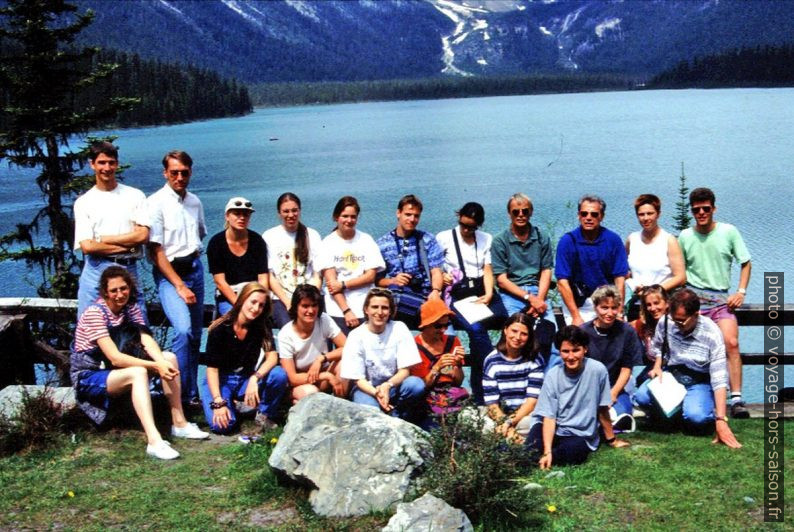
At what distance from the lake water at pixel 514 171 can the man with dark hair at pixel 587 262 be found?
12477 mm

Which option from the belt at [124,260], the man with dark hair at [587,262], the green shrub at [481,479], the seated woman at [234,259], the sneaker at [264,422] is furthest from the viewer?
the man with dark hair at [587,262]

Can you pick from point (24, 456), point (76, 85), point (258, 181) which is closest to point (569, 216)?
point (76, 85)

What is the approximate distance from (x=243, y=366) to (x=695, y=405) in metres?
3.51

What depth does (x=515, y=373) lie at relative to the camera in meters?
6.05

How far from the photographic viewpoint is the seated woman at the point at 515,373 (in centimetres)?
595

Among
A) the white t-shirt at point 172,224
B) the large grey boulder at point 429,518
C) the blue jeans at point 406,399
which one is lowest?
the large grey boulder at point 429,518

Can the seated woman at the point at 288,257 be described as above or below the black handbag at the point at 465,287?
above

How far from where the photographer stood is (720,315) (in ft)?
21.6

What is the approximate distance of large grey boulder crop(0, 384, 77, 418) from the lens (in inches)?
242

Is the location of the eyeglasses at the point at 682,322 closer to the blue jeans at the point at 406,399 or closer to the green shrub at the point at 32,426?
the blue jeans at the point at 406,399

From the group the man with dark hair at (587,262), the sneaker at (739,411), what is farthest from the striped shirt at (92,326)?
the sneaker at (739,411)

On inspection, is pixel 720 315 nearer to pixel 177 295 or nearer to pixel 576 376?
pixel 576 376

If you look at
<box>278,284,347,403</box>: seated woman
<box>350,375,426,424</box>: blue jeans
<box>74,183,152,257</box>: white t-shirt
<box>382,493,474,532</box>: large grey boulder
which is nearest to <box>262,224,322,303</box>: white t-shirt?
<box>278,284,347,403</box>: seated woman

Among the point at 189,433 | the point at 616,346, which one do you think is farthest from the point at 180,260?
the point at 616,346
